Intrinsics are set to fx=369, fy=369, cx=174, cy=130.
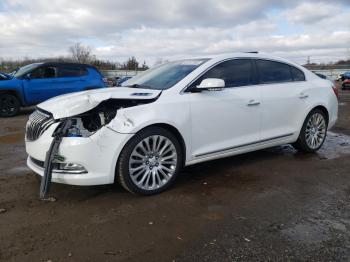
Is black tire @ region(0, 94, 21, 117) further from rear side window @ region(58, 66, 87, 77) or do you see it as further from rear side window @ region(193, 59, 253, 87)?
rear side window @ region(193, 59, 253, 87)

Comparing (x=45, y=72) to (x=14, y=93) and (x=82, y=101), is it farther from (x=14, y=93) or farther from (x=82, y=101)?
(x=82, y=101)

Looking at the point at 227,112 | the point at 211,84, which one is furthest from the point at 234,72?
the point at 211,84

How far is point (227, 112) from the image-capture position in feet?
15.2

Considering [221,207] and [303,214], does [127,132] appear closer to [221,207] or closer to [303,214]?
[221,207]

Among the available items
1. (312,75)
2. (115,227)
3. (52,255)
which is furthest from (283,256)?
(312,75)

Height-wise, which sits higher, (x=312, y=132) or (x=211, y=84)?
(x=211, y=84)

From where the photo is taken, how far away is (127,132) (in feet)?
12.4

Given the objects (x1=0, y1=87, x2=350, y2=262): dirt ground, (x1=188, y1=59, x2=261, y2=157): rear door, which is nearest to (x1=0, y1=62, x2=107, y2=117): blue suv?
(x1=0, y1=87, x2=350, y2=262): dirt ground

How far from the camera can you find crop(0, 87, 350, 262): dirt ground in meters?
→ 2.90

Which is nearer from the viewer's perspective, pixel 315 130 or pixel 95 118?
pixel 95 118

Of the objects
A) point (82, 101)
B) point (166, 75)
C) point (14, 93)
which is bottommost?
point (14, 93)

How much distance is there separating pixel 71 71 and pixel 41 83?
120 cm

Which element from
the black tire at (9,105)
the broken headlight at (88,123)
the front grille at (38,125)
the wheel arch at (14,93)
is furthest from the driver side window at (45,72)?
the broken headlight at (88,123)

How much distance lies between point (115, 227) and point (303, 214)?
1.83 m
